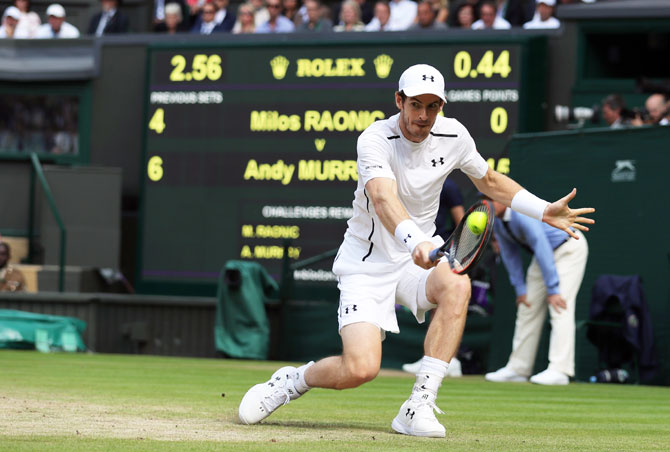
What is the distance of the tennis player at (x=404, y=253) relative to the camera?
635cm

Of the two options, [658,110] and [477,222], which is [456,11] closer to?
[658,110]

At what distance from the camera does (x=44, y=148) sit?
745 inches

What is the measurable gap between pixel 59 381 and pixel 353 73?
7.12 meters

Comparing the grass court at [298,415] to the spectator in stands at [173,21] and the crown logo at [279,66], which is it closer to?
the crown logo at [279,66]

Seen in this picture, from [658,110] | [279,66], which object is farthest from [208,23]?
[658,110]

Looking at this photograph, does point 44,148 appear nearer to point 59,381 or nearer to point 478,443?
point 59,381

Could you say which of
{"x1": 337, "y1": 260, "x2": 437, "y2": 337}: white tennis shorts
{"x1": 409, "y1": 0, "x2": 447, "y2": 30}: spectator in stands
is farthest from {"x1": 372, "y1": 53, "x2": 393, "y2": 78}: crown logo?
{"x1": 337, "y1": 260, "x2": 437, "y2": 337}: white tennis shorts

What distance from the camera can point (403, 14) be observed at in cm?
1775

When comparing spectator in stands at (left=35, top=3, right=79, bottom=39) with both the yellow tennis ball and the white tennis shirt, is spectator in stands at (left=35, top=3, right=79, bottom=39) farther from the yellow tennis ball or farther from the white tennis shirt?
the yellow tennis ball

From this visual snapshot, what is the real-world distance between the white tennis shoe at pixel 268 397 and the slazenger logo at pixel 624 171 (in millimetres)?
6701

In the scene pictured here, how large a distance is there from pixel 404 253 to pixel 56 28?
45.6 feet

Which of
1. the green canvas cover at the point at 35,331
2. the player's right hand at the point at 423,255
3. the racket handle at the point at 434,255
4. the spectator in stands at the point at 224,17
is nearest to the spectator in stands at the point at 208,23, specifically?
the spectator in stands at the point at 224,17

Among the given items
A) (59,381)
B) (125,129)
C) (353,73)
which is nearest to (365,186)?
(59,381)

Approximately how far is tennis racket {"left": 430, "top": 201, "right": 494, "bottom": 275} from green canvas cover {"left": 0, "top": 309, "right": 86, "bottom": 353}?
10562 mm
